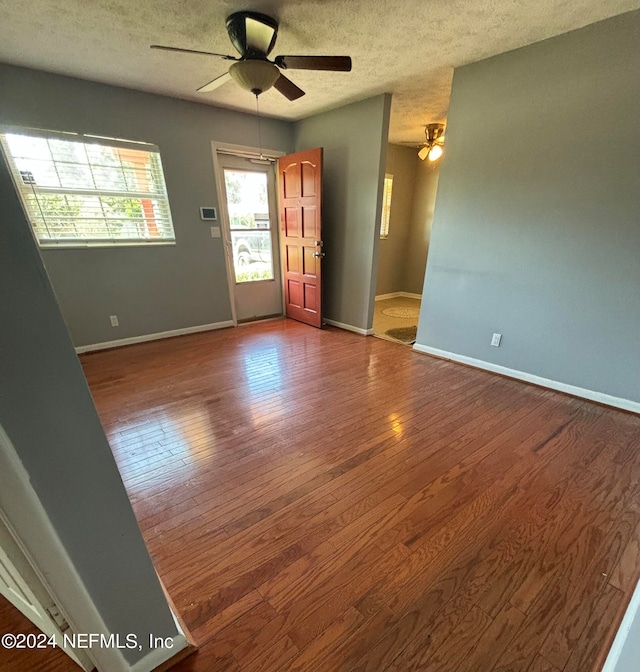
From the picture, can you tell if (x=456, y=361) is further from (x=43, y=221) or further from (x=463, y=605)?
(x=43, y=221)

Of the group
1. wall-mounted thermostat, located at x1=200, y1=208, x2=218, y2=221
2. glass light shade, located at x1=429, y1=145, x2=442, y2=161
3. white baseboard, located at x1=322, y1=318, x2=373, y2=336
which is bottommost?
white baseboard, located at x1=322, y1=318, x2=373, y2=336

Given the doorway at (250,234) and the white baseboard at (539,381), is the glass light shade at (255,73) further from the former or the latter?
the white baseboard at (539,381)

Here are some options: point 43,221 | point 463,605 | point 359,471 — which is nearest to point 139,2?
point 43,221

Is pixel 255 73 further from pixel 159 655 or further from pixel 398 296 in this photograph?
pixel 398 296

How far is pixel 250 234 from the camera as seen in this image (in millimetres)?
4105

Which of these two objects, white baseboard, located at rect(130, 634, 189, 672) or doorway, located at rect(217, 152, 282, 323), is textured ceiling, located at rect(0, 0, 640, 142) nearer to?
doorway, located at rect(217, 152, 282, 323)

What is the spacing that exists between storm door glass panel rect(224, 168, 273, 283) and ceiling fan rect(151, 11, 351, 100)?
1.78 metres

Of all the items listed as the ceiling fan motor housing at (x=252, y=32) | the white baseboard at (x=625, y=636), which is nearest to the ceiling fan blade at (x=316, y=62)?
the ceiling fan motor housing at (x=252, y=32)

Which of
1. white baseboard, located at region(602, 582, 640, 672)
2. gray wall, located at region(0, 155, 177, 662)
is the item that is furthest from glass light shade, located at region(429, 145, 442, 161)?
gray wall, located at region(0, 155, 177, 662)

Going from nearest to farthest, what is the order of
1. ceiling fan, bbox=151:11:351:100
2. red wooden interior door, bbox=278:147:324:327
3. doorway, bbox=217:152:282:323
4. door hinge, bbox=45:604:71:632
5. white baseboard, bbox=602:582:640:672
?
door hinge, bbox=45:604:71:632 < white baseboard, bbox=602:582:640:672 < ceiling fan, bbox=151:11:351:100 < red wooden interior door, bbox=278:147:324:327 < doorway, bbox=217:152:282:323

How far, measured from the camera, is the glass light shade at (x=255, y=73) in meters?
2.02

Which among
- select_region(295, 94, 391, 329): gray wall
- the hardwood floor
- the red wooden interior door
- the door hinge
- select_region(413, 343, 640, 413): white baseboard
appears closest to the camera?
the door hinge

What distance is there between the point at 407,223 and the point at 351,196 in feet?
7.93

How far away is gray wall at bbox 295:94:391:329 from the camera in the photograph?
10.6 ft
